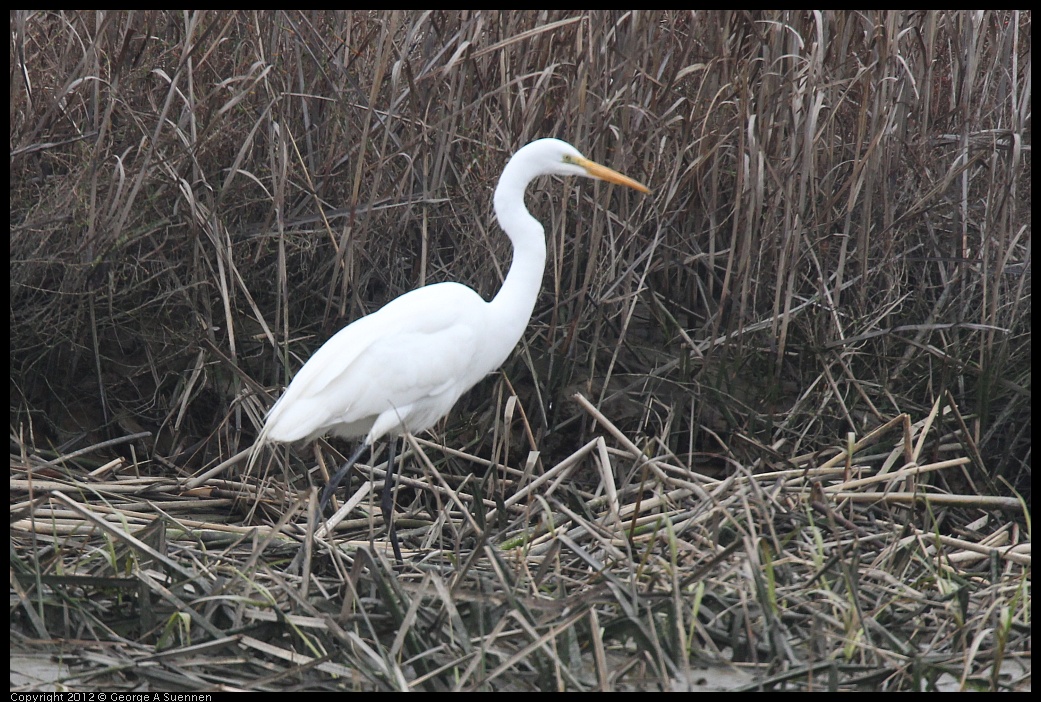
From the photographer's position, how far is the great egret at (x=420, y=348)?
2545mm

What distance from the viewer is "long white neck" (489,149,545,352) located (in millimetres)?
2588

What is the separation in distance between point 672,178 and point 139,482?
1.65 m

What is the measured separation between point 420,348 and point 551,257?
2.09ft

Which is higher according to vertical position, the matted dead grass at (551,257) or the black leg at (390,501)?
the matted dead grass at (551,257)

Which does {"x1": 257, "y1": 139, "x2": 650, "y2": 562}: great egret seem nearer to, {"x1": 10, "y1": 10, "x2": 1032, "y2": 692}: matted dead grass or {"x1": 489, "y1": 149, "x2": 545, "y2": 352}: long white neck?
{"x1": 489, "y1": 149, "x2": 545, "y2": 352}: long white neck

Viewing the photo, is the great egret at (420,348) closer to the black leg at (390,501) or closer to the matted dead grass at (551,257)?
the black leg at (390,501)

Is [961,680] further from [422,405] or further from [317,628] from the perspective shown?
[422,405]

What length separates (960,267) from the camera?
2975 millimetres

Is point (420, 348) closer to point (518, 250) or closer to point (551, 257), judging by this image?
point (518, 250)

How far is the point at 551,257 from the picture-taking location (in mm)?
3100

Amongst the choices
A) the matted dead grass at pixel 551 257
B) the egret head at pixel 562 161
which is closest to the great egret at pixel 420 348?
the egret head at pixel 562 161

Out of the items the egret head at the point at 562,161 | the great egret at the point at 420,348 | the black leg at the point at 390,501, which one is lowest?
the black leg at the point at 390,501

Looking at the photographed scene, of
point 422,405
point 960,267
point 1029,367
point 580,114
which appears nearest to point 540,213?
point 580,114

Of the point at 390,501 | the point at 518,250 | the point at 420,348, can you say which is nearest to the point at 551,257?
the point at 518,250
